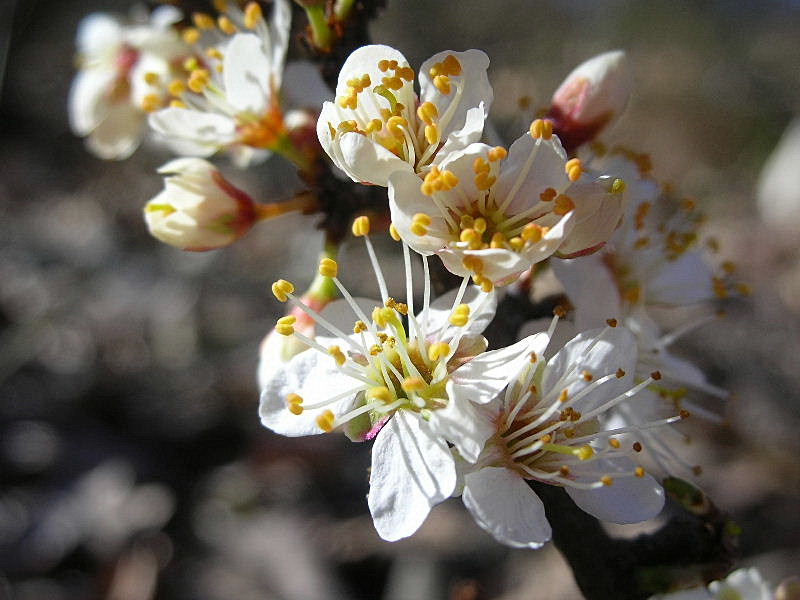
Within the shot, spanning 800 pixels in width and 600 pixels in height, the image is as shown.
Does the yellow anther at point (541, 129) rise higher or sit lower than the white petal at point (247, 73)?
higher

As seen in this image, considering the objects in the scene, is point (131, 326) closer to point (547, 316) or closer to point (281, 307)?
point (281, 307)

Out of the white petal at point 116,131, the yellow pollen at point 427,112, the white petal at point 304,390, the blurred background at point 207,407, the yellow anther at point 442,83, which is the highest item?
the yellow anther at point 442,83

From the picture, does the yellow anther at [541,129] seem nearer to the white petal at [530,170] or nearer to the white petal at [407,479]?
the white petal at [530,170]

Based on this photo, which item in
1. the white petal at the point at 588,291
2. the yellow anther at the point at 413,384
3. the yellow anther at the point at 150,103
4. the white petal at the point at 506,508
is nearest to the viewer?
the white petal at the point at 506,508

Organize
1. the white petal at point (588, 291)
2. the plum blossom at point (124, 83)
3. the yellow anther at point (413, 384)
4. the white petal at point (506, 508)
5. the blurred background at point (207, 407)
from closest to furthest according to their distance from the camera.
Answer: the white petal at point (506, 508) < the yellow anther at point (413, 384) < the white petal at point (588, 291) < the plum blossom at point (124, 83) < the blurred background at point (207, 407)

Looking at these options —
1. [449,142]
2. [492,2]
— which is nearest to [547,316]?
[449,142]

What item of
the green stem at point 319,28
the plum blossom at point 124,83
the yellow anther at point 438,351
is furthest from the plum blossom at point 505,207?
the plum blossom at point 124,83

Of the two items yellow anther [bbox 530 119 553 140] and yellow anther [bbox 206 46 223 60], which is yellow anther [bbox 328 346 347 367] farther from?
yellow anther [bbox 206 46 223 60]
